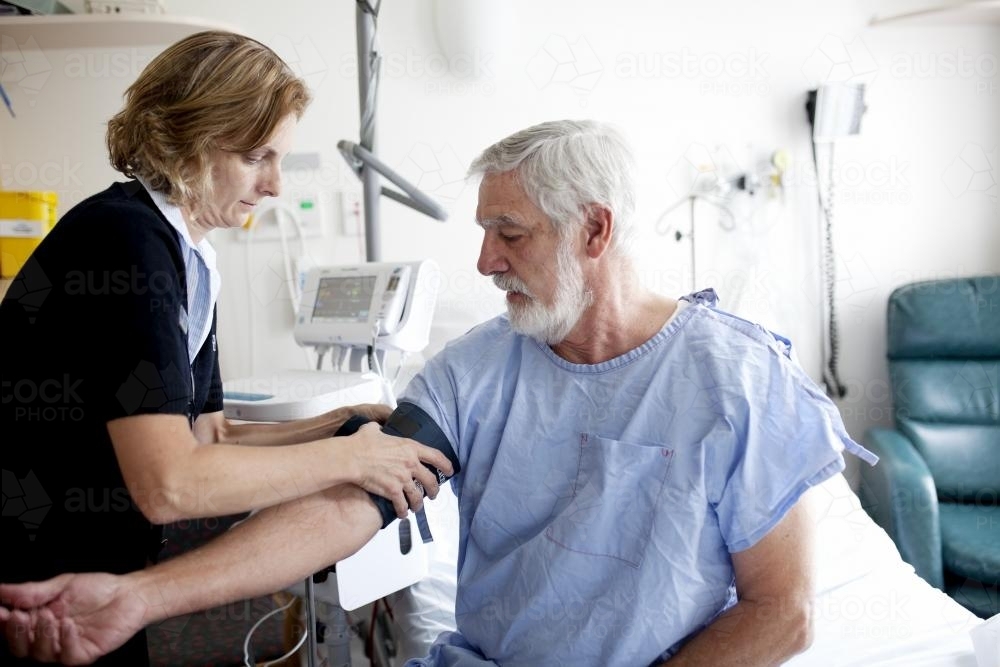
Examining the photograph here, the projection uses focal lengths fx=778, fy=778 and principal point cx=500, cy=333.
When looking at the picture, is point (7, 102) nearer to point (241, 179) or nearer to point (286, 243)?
point (286, 243)

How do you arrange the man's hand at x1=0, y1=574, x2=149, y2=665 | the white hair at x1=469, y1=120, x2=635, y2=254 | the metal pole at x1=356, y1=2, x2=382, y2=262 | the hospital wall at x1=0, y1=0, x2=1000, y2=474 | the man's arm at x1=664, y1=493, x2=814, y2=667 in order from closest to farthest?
the man's hand at x1=0, y1=574, x2=149, y2=665, the man's arm at x1=664, y1=493, x2=814, y2=667, the white hair at x1=469, y1=120, x2=635, y2=254, the metal pole at x1=356, y1=2, x2=382, y2=262, the hospital wall at x1=0, y1=0, x2=1000, y2=474

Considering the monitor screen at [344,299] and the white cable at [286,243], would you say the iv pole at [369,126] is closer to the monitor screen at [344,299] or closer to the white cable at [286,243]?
the monitor screen at [344,299]

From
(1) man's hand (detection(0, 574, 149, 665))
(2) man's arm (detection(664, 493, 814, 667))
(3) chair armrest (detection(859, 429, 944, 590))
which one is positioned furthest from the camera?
(3) chair armrest (detection(859, 429, 944, 590))

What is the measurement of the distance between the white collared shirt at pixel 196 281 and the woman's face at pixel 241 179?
0.04m

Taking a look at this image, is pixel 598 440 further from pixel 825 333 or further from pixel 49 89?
pixel 49 89

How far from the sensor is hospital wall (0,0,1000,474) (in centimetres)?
270

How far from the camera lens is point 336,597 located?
150 cm

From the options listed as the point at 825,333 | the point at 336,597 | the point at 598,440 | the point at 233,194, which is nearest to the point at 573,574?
the point at 598,440

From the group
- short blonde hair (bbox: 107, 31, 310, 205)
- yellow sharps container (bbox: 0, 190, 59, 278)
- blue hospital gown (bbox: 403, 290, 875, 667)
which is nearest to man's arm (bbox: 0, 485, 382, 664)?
blue hospital gown (bbox: 403, 290, 875, 667)

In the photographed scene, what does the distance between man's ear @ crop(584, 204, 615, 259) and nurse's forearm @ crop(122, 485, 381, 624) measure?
1.69 feet

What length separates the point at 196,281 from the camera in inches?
45.9

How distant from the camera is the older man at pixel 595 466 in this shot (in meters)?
1.05

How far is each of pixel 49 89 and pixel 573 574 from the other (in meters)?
2.55

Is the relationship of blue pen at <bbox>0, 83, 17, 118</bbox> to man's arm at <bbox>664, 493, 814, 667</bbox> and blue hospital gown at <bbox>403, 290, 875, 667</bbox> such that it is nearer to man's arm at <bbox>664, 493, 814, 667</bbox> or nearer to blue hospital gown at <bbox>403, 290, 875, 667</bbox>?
blue hospital gown at <bbox>403, 290, 875, 667</bbox>
